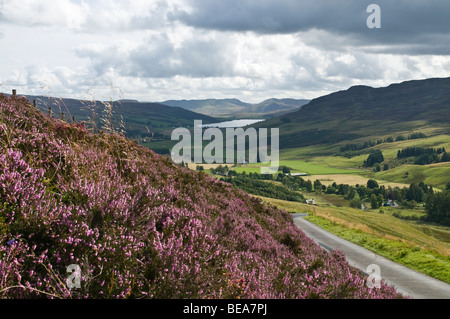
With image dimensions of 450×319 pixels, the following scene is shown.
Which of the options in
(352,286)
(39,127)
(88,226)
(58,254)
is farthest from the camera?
(39,127)

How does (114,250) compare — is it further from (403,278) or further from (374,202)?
(374,202)

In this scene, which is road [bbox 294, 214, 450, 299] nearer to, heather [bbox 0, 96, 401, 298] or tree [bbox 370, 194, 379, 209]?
heather [bbox 0, 96, 401, 298]

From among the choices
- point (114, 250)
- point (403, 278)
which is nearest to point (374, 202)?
point (403, 278)

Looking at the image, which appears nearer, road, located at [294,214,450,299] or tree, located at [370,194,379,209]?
road, located at [294,214,450,299]

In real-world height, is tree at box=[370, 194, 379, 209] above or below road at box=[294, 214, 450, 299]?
below

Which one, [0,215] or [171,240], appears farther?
[171,240]

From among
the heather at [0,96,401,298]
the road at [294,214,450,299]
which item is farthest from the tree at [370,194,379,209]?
the heather at [0,96,401,298]

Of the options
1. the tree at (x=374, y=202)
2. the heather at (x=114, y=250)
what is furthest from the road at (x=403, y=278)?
the tree at (x=374, y=202)

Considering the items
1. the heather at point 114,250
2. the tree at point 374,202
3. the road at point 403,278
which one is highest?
the heather at point 114,250

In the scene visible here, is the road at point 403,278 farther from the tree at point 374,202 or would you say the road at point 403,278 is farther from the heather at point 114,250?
the tree at point 374,202

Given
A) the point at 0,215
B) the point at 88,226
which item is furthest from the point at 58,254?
the point at 0,215

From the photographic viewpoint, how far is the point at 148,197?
6504 millimetres
